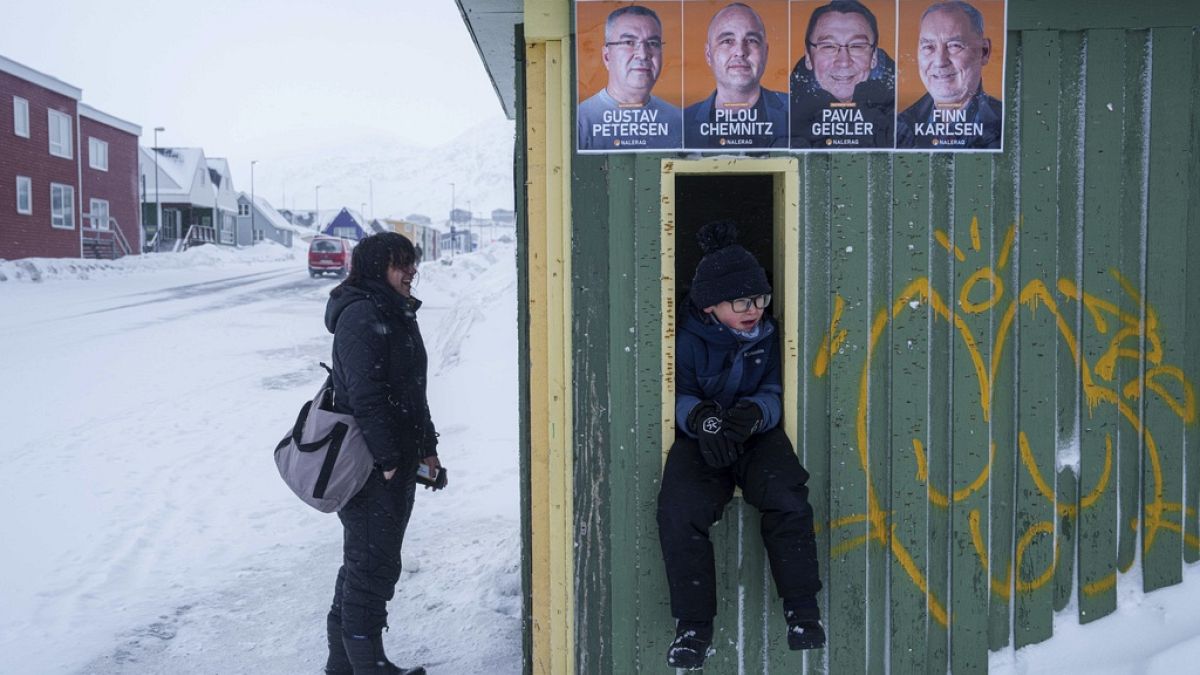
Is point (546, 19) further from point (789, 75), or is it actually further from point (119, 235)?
point (119, 235)

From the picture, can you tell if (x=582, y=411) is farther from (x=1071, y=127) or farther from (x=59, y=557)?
(x=59, y=557)

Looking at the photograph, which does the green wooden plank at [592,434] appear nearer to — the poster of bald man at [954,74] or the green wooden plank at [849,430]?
the green wooden plank at [849,430]

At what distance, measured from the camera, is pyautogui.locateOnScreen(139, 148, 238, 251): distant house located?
2176 inches

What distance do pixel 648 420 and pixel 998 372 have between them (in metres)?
1.36

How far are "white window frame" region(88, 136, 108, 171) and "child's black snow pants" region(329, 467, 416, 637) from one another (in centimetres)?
3887

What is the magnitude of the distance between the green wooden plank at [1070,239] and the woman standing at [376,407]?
2580 millimetres

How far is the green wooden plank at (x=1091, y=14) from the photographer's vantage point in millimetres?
3361

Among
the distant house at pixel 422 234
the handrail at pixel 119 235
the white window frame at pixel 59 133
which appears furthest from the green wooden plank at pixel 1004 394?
the distant house at pixel 422 234

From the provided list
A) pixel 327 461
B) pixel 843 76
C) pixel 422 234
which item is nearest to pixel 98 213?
pixel 422 234

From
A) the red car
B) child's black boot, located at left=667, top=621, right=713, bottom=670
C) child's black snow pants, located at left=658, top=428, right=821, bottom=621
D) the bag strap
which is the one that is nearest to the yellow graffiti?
child's black snow pants, located at left=658, top=428, right=821, bottom=621

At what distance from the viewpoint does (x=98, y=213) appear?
36875mm

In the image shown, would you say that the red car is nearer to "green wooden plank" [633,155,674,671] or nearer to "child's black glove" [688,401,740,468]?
"green wooden plank" [633,155,674,671]

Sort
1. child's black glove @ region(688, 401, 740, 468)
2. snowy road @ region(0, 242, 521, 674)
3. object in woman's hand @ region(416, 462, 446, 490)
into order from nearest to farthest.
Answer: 1. child's black glove @ region(688, 401, 740, 468)
2. object in woman's hand @ region(416, 462, 446, 490)
3. snowy road @ region(0, 242, 521, 674)

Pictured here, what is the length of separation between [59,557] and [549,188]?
4376mm
